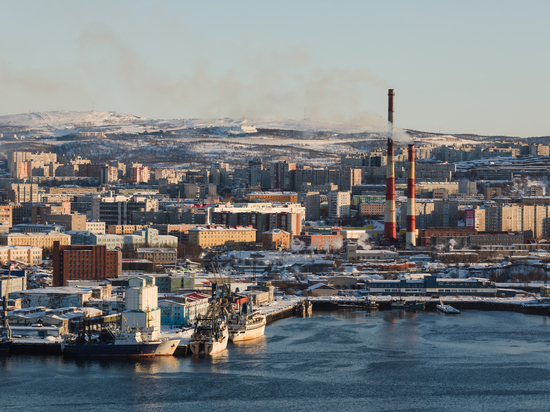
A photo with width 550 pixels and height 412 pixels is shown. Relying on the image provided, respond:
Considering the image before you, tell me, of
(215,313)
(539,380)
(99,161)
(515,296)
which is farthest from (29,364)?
(99,161)

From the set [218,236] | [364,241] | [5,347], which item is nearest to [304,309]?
[5,347]

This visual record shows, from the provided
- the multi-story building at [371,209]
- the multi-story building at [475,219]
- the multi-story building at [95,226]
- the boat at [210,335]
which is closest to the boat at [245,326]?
the boat at [210,335]

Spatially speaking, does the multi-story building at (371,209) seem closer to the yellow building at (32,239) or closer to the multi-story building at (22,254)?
the yellow building at (32,239)

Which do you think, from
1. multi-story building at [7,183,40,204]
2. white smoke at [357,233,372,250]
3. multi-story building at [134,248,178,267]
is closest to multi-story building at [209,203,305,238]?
white smoke at [357,233,372,250]

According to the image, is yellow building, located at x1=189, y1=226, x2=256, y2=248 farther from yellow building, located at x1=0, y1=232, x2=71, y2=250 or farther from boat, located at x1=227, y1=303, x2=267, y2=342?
boat, located at x1=227, y1=303, x2=267, y2=342

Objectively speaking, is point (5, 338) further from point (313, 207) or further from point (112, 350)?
point (313, 207)

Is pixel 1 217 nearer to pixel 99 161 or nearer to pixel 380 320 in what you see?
pixel 380 320
